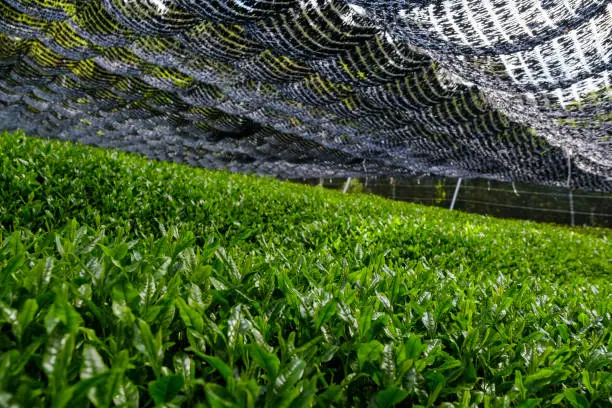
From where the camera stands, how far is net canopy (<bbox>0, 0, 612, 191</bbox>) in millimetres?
3594

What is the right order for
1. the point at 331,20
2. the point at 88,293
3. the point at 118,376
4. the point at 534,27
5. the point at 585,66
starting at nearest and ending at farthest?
the point at 118,376, the point at 88,293, the point at 534,27, the point at 585,66, the point at 331,20

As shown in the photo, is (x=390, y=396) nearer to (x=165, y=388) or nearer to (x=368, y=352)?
(x=368, y=352)

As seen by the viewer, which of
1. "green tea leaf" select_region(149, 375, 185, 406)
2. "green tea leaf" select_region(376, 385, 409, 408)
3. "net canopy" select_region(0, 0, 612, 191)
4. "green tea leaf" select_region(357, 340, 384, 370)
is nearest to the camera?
"green tea leaf" select_region(149, 375, 185, 406)

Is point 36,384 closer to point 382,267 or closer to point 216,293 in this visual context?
point 216,293

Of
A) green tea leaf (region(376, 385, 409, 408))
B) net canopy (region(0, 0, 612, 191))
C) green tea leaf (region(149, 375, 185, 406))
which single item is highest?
net canopy (region(0, 0, 612, 191))

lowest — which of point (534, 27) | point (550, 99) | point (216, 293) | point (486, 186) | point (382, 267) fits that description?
point (486, 186)

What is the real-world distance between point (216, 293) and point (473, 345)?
0.68 meters

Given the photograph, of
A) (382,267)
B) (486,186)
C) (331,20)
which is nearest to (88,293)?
(382,267)

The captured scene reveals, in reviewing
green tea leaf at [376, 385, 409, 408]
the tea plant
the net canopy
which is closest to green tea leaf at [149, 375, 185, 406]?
the tea plant

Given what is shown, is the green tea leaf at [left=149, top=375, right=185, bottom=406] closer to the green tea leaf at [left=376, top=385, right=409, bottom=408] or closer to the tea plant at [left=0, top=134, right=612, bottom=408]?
the tea plant at [left=0, top=134, right=612, bottom=408]

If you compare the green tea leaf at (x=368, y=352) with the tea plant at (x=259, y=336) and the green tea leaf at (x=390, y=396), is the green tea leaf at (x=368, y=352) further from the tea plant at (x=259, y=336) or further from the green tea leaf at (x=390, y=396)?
the green tea leaf at (x=390, y=396)

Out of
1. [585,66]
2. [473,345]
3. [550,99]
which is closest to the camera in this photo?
[473,345]

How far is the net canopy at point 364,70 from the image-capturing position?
359 centimetres

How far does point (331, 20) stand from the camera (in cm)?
428
